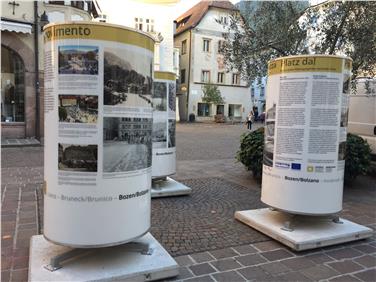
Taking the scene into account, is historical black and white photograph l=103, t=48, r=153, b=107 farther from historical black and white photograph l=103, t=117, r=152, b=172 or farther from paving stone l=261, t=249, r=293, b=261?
paving stone l=261, t=249, r=293, b=261

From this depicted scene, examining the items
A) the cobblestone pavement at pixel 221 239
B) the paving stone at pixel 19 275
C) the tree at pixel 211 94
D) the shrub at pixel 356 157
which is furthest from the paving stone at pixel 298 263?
the tree at pixel 211 94

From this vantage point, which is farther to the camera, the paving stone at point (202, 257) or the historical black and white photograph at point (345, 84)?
the historical black and white photograph at point (345, 84)

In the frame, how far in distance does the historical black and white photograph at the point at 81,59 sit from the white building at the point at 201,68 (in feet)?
115

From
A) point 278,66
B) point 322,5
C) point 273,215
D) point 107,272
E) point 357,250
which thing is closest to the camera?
point 107,272

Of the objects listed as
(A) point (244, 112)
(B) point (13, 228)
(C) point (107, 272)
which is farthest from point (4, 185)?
(A) point (244, 112)

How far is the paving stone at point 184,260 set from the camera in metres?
3.54

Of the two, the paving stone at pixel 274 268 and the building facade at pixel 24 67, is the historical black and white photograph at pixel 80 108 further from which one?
the building facade at pixel 24 67

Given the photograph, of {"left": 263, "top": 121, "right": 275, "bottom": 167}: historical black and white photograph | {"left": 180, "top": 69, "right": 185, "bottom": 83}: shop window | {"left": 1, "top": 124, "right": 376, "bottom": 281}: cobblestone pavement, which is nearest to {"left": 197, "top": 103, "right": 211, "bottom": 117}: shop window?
{"left": 180, "top": 69, "right": 185, "bottom": 83}: shop window

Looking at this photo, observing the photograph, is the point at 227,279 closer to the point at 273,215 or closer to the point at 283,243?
the point at 283,243

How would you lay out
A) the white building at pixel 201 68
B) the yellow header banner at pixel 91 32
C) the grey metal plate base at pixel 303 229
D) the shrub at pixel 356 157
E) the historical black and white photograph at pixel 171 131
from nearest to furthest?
the yellow header banner at pixel 91 32 → the grey metal plate base at pixel 303 229 → the historical black and white photograph at pixel 171 131 → the shrub at pixel 356 157 → the white building at pixel 201 68

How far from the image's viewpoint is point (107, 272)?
307 centimetres

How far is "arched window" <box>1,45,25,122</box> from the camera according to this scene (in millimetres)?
13938

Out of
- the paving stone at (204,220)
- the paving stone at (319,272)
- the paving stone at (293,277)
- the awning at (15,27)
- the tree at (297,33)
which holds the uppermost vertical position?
the awning at (15,27)

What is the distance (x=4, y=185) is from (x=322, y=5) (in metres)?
7.41
